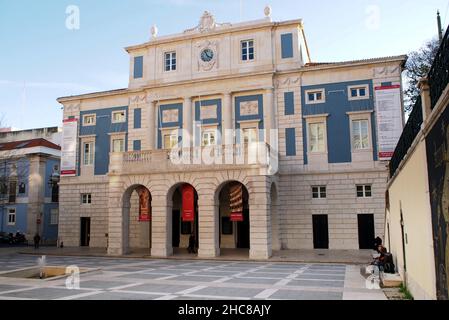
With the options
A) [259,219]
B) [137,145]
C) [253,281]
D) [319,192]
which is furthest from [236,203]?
[137,145]

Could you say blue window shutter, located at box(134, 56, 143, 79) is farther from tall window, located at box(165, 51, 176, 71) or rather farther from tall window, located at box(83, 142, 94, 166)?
tall window, located at box(83, 142, 94, 166)

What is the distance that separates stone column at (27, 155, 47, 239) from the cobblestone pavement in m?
24.3

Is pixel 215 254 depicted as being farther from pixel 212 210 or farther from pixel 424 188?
pixel 424 188

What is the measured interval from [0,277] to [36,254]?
549 inches

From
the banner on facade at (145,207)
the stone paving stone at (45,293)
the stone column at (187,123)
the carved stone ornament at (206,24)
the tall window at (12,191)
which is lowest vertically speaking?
the stone paving stone at (45,293)

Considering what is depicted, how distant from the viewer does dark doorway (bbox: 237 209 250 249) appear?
30609mm

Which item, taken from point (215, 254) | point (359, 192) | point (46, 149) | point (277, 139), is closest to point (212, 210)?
point (215, 254)

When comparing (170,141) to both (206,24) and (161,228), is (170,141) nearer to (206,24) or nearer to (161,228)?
(161,228)

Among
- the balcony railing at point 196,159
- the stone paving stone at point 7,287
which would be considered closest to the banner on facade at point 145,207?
the balcony railing at point 196,159

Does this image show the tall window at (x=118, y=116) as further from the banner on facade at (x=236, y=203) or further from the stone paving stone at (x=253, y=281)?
the stone paving stone at (x=253, y=281)

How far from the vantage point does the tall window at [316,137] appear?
2870cm

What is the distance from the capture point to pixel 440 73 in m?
7.15

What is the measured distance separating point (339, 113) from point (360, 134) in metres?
2.05

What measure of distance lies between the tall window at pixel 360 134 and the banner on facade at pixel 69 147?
23.3m
